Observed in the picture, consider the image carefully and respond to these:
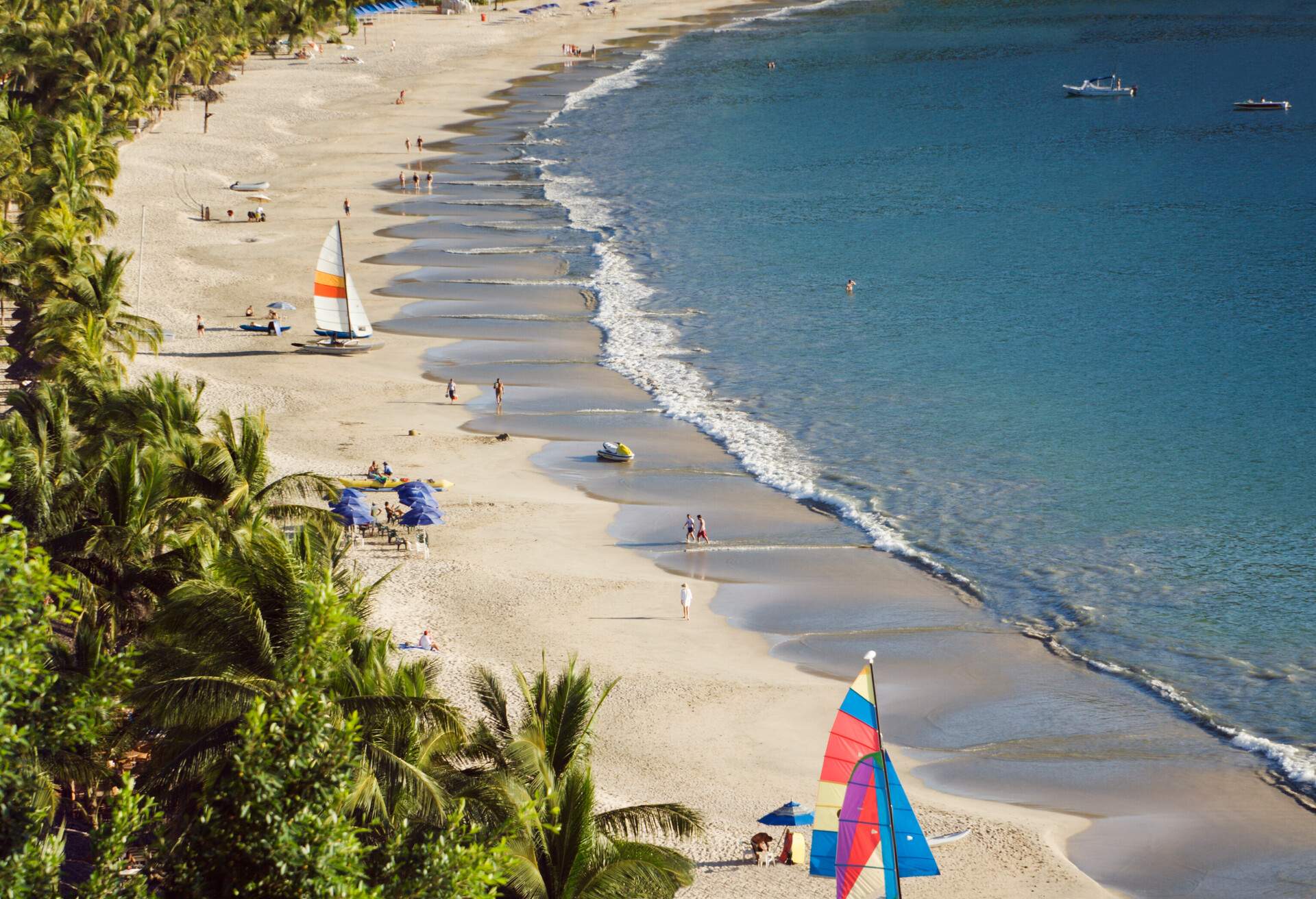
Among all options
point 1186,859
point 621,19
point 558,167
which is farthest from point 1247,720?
point 621,19

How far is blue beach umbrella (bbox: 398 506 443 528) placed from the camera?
124ft

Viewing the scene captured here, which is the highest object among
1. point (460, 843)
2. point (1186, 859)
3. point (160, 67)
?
point (160, 67)

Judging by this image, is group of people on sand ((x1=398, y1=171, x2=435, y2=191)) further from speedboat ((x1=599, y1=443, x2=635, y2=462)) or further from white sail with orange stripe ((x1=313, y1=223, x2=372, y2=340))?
speedboat ((x1=599, y1=443, x2=635, y2=462))

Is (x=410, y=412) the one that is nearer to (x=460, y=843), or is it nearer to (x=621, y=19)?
(x=460, y=843)

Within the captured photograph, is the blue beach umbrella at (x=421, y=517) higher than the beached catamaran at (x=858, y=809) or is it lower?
lower

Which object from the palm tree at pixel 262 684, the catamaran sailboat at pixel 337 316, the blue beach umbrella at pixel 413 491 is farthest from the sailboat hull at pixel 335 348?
the palm tree at pixel 262 684

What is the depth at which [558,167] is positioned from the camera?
9288 cm

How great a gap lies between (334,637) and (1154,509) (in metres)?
33.0

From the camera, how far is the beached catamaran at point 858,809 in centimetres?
1891

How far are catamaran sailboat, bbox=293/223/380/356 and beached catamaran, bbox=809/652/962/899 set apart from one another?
131 feet

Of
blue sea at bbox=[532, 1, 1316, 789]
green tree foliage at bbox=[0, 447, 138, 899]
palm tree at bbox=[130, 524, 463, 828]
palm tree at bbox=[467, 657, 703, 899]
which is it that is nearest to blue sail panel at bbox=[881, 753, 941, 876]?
palm tree at bbox=[467, 657, 703, 899]

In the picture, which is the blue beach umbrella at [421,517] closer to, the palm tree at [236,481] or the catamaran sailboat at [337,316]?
the palm tree at [236,481]

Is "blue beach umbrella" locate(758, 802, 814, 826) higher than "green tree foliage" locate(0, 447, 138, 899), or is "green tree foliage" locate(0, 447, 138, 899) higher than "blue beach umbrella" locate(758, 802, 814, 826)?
"green tree foliage" locate(0, 447, 138, 899)

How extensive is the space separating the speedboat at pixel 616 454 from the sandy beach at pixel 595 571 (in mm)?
1186
